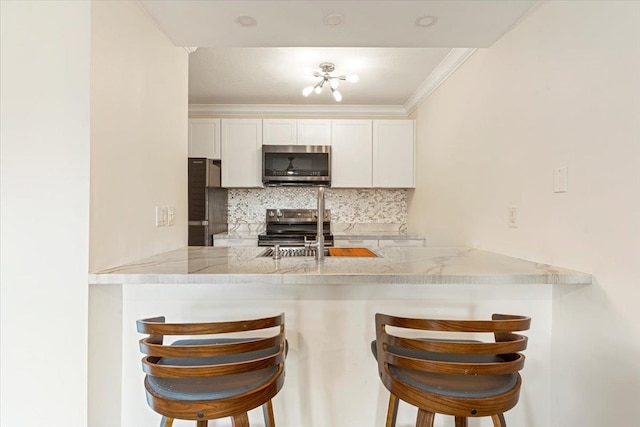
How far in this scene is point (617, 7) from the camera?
1209mm

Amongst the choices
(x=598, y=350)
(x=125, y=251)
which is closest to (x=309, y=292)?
(x=125, y=251)

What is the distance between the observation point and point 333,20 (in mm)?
1792

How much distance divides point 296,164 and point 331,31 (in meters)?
1.94

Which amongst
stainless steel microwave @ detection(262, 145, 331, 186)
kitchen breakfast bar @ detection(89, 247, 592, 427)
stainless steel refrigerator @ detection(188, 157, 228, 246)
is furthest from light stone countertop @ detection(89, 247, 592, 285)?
stainless steel microwave @ detection(262, 145, 331, 186)

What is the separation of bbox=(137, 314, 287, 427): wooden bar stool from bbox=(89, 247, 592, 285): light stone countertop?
26 centimetres

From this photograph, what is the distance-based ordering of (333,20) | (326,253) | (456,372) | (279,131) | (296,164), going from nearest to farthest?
(456,372) → (333,20) → (326,253) → (296,164) → (279,131)

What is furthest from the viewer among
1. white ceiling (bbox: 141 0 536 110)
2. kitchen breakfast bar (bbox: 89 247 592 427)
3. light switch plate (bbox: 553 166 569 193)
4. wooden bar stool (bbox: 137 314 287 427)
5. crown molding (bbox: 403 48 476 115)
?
crown molding (bbox: 403 48 476 115)

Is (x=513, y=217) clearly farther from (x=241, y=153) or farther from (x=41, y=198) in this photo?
(x=241, y=153)

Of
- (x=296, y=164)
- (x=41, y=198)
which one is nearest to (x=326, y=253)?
(x=41, y=198)

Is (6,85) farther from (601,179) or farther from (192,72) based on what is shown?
(601,179)

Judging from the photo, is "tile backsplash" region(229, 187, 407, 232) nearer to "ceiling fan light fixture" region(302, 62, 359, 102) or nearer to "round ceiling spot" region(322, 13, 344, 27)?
"ceiling fan light fixture" region(302, 62, 359, 102)

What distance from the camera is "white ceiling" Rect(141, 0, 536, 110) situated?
168 centimetres

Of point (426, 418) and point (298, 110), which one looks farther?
point (298, 110)

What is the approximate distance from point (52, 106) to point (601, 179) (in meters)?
2.11
